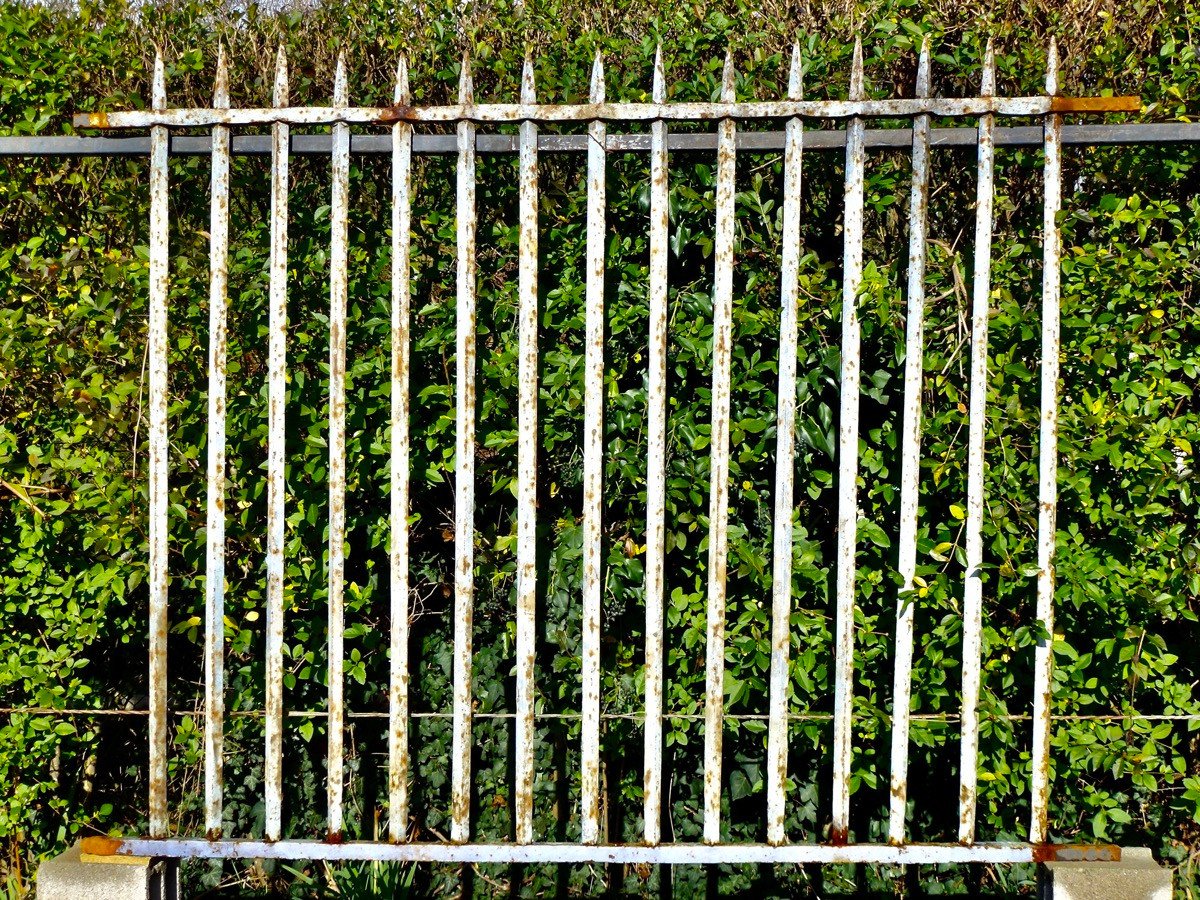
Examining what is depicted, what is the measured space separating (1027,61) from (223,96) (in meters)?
2.49

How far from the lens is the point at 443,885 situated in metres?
3.81

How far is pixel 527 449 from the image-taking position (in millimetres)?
2771

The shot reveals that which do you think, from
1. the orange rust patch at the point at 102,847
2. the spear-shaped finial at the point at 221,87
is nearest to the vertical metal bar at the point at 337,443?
the spear-shaped finial at the point at 221,87

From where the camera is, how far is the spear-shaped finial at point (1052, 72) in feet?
8.83

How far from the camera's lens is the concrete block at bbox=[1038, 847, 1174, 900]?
2.73m

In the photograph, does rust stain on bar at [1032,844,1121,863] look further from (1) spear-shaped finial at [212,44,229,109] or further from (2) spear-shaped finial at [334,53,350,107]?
(1) spear-shaped finial at [212,44,229,109]

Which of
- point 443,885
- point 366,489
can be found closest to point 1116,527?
point 366,489

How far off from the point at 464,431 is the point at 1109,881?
6.73 ft

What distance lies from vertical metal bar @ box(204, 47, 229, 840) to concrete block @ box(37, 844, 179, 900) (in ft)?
0.70

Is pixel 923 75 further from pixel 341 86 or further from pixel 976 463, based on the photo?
pixel 341 86

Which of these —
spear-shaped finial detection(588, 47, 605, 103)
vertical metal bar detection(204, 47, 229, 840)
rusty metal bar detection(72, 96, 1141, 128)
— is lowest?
vertical metal bar detection(204, 47, 229, 840)

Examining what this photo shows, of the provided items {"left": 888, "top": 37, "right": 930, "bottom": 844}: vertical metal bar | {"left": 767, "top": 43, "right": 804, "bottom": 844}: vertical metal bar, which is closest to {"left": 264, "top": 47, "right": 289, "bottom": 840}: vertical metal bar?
{"left": 767, "top": 43, "right": 804, "bottom": 844}: vertical metal bar

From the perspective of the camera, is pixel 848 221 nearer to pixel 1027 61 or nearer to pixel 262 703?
pixel 1027 61

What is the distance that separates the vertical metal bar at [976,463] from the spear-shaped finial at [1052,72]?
5.3 inches
